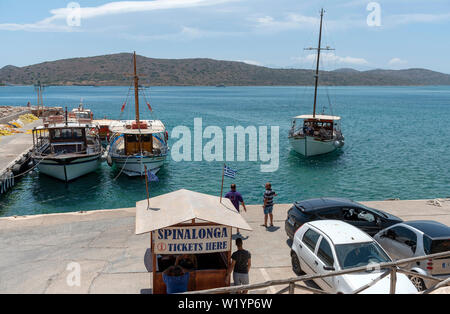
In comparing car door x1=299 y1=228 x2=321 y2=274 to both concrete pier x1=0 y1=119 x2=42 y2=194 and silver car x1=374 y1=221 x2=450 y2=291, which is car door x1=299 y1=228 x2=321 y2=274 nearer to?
silver car x1=374 y1=221 x2=450 y2=291

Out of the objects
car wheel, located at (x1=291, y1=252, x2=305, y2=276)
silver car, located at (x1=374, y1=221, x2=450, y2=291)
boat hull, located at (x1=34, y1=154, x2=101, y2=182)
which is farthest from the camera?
boat hull, located at (x1=34, y1=154, x2=101, y2=182)

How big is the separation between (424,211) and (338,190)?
1113 centimetres

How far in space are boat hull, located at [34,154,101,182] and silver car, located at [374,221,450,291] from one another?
22653 mm

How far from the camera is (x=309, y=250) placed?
9898mm

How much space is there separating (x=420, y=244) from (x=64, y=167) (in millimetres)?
24080

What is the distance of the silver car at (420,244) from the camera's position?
9.63 metres

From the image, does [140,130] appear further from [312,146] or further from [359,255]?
[359,255]

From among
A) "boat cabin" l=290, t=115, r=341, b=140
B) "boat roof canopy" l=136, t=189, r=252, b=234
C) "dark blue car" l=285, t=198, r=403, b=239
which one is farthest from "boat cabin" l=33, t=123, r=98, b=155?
"boat roof canopy" l=136, t=189, r=252, b=234

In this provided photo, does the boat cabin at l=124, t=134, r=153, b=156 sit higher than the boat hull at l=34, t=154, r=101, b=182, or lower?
higher

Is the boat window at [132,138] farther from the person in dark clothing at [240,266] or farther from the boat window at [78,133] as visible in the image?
the person in dark clothing at [240,266]

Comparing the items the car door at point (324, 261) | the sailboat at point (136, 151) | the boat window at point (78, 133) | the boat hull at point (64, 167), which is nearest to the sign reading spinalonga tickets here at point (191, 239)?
the car door at point (324, 261)

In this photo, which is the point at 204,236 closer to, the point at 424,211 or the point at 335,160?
the point at 424,211

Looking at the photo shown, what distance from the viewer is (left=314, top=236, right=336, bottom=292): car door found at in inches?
346

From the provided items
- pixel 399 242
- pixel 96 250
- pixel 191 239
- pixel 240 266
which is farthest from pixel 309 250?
pixel 96 250
